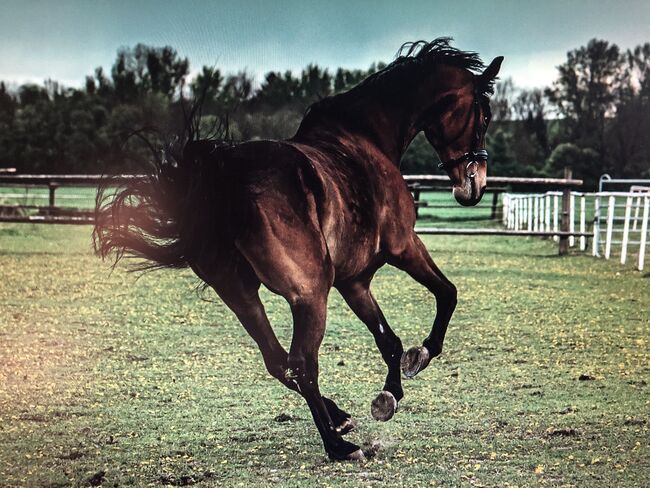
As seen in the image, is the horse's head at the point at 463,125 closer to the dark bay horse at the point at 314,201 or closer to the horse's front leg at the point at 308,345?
the dark bay horse at the point at 314,201

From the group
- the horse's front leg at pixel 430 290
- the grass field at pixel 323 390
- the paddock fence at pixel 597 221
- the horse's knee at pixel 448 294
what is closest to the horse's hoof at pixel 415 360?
the horse's front leg at pixel 430 290

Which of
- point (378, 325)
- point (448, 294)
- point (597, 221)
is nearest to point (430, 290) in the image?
point (448, 294)

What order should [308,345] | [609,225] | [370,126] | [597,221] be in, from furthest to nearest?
[597,221], [609,225], [370,126], [308,345]

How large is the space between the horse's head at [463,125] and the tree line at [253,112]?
0.32 m

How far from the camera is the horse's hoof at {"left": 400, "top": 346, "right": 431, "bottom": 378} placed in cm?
242

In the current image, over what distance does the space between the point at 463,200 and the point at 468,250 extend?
8289 mm

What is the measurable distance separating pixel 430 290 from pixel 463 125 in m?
0.49

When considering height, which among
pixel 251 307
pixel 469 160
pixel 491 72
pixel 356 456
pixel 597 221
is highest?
pixel 491 72

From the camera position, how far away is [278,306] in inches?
255

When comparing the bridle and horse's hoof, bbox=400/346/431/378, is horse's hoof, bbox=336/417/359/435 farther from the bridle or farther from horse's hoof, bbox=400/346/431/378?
the bridle

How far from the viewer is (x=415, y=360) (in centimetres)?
243

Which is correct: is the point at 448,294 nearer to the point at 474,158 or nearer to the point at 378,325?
the point at 378,325

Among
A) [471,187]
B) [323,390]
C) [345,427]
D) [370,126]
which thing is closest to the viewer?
[471,187]

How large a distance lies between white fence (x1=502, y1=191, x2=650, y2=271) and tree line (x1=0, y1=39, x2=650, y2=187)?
2.87 metres
